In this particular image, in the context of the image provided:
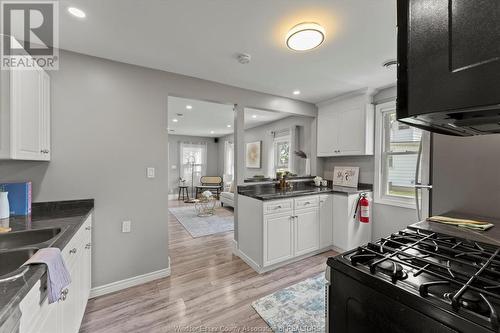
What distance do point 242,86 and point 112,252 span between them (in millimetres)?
2555

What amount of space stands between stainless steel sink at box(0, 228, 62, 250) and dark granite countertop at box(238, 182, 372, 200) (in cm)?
185

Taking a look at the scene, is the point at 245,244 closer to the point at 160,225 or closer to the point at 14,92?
the point at 160,225

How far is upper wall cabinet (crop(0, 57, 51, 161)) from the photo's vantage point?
4.42 ft

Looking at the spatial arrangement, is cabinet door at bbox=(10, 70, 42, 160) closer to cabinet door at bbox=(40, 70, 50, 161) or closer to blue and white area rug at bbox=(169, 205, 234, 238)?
cabinet door at bbox=(40, 70, 50, 161)

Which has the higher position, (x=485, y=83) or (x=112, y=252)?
(x=485, y=83)

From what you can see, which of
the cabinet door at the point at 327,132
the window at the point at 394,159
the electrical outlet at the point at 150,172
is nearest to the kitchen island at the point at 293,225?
the window at the point at 394,159

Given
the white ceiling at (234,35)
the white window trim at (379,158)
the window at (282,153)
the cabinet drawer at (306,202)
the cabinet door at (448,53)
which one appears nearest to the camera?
the cabinet door at (448,53)

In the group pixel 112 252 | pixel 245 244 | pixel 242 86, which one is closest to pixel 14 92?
pixel 112 252

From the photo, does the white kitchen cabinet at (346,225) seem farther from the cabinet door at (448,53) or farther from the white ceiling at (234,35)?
the cabinet door at (448,53)

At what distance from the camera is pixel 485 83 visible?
1.48 ft

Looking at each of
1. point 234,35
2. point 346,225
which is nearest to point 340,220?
point 346,225

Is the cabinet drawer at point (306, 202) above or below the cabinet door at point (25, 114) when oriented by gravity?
below

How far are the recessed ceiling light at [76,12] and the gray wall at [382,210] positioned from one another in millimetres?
3542

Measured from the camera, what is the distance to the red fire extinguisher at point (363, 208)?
3012 mm
